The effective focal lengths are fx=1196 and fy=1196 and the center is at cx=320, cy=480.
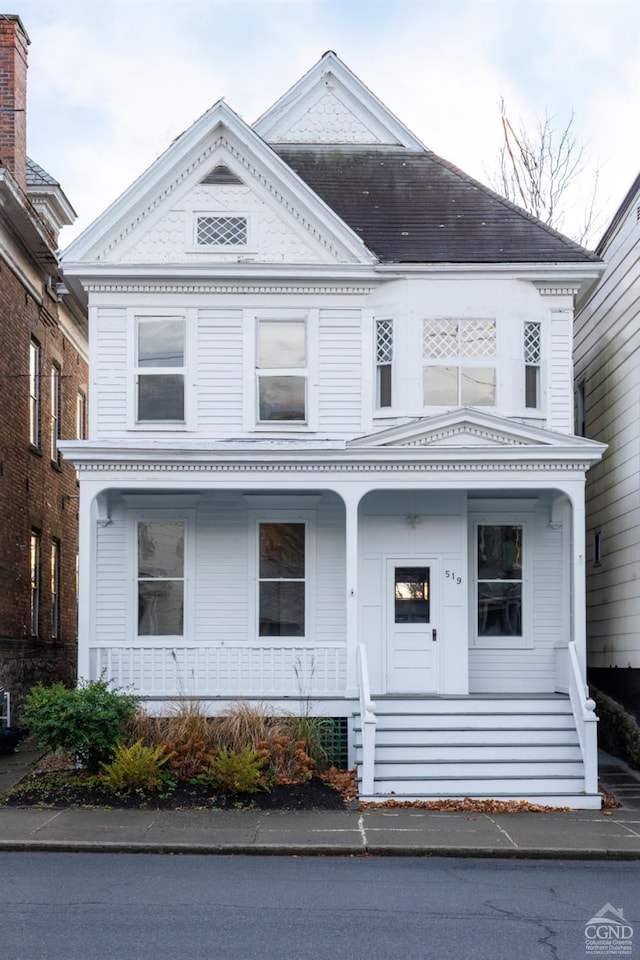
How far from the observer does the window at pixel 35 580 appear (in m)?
21.2

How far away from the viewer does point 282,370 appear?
55.9ft

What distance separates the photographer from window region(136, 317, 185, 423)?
17.0 m

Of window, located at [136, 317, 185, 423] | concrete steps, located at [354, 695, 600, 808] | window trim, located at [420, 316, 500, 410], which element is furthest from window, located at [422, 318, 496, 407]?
concrete steps, located at [354, 695, 600, 808]

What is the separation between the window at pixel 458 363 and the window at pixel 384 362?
49 centimetres

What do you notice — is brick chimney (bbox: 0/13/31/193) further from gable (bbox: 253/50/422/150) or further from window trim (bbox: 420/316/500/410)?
window trim (bbox: 420/316/500/410)

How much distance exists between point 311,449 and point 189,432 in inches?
82.4

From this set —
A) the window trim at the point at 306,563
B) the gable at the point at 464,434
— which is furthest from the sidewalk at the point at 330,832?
the gable at the point at 464,434

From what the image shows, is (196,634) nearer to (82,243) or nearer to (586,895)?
(82,243)

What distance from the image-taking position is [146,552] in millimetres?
17250

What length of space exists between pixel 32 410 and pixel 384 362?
733 centimetres

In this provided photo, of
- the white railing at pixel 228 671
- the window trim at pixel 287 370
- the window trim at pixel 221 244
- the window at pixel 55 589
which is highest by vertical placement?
the window trim at pixel 221 244

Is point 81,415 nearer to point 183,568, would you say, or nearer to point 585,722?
point 183,568

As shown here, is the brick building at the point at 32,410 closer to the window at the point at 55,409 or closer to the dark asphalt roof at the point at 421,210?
the window at the point at 55,409

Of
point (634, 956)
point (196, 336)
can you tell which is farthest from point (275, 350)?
point (634, 956)
